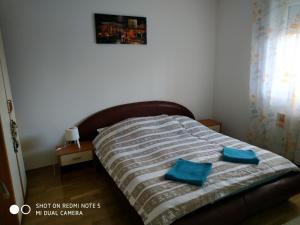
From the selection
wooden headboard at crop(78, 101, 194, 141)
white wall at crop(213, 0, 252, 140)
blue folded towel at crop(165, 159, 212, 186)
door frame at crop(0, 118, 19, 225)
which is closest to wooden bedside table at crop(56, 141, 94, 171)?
wooden headboard at crop(78, 101, 194, 141)

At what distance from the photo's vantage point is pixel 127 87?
3.19 m

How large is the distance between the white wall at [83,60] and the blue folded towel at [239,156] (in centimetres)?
156

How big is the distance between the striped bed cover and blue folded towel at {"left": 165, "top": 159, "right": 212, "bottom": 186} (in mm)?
47

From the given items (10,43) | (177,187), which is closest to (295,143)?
(177,187)

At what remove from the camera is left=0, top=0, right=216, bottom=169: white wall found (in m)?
2.58

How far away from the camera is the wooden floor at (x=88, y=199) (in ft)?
6.39

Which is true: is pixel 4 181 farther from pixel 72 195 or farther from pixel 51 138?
pixel 51 138

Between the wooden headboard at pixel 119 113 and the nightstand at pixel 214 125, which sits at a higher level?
the wooden headboard at pixel 119 113

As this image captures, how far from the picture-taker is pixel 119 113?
122 inches

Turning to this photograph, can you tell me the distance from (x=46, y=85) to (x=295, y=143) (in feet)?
10.6

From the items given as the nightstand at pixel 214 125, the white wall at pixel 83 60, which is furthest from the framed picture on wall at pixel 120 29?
the nightstand at pixel 214 125

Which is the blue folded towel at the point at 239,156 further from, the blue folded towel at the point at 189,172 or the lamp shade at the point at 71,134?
the lamp shade at the point at 71,134

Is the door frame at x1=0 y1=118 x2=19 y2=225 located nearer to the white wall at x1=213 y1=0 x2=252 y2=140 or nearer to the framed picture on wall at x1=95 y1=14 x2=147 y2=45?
the framed picture on wall at x1=95 y1=14 x2=147 y2=45

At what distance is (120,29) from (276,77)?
2.17 meters
